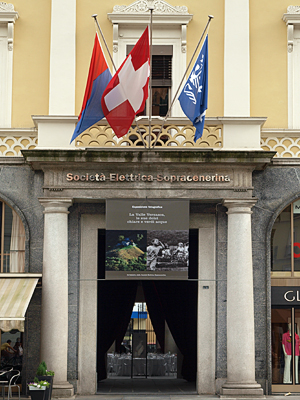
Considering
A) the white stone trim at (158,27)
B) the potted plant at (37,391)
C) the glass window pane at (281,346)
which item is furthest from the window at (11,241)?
the glass window pane at (281,346)

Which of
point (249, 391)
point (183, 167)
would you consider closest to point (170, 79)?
point (183, 167)

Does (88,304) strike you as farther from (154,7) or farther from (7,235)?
(154,7)

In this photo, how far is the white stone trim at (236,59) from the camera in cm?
1833

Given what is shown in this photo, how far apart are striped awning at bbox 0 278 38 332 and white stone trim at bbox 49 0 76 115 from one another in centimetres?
482

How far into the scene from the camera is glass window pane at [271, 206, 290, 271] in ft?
61.1

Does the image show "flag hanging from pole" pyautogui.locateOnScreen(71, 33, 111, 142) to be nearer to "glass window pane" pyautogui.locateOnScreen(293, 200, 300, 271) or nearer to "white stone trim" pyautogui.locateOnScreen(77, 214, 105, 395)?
"white stone trim" pyautogui.locateOnScreen(77, 214, 105, 395)

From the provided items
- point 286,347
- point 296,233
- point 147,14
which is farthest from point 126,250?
point 147,14

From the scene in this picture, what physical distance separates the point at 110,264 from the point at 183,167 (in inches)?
131

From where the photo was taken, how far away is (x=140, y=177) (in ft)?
58.2

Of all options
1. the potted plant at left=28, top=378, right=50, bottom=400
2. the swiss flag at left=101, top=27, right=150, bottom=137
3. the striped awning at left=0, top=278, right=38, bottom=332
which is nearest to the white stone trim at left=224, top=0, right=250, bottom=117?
the swiss flag at left=101, top=27, right=150, bottom=137

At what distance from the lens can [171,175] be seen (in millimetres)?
17734

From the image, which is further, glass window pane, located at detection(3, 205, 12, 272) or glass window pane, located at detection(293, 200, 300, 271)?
glass window pane, located at detection(293, 200, 300, 271)

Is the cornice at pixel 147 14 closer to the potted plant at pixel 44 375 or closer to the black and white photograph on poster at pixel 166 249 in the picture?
the black and white photograph on poster at pixel 166 249

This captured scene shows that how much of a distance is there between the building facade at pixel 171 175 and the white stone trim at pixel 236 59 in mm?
35
